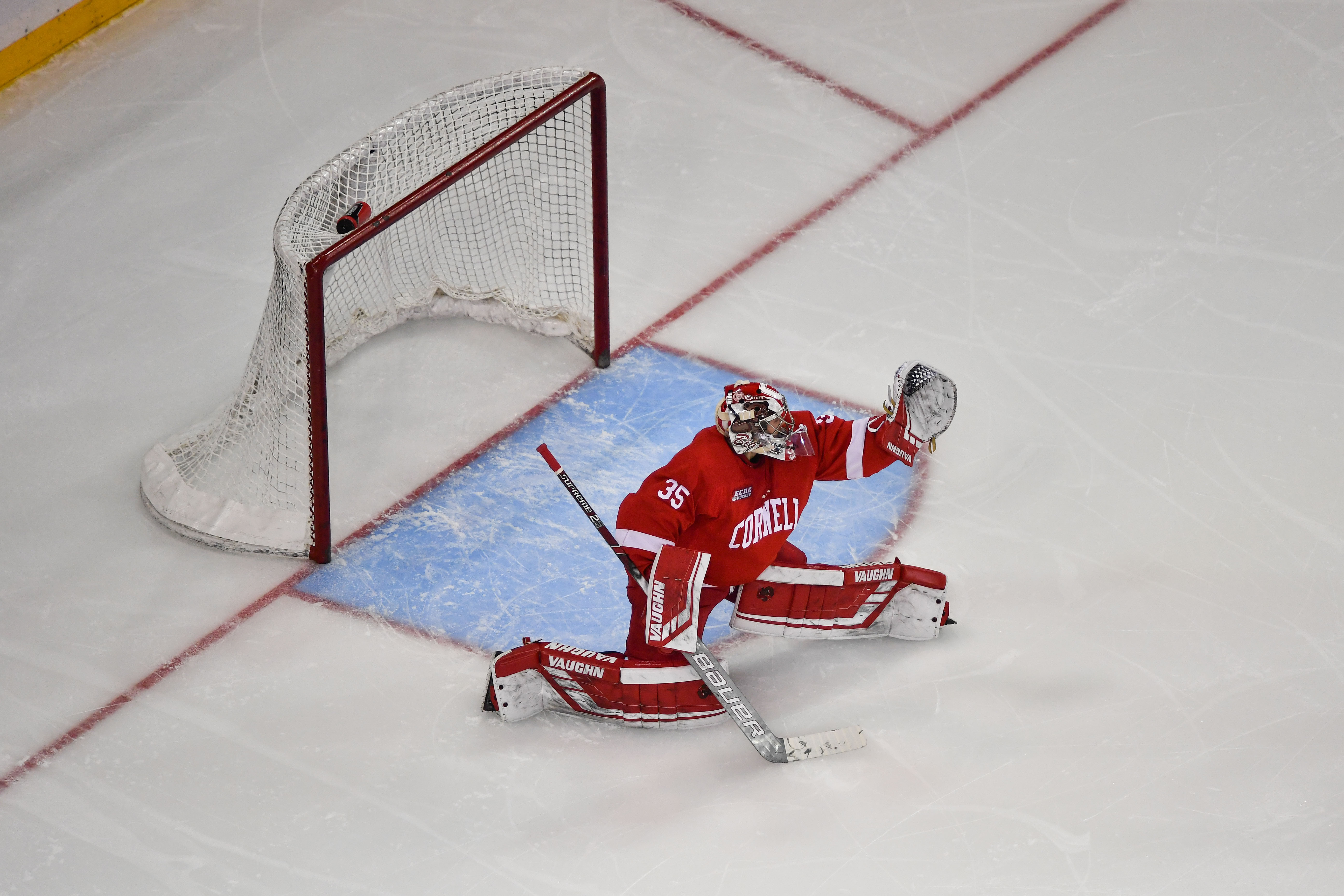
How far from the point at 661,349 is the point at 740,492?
142 centimetres

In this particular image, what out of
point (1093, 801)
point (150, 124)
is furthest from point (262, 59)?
point (1093, 801)

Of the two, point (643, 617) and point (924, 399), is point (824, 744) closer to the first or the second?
point (643, 617)

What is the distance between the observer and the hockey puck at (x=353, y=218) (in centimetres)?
480

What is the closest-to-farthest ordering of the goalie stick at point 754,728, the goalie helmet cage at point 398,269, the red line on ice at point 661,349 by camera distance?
the goalie stick at point 754,728 → the red line on ice at point 661,349 → the goalie helmet cage at point 398,269

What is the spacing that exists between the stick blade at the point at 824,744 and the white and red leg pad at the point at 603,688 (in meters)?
0.20

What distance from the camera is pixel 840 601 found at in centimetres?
448

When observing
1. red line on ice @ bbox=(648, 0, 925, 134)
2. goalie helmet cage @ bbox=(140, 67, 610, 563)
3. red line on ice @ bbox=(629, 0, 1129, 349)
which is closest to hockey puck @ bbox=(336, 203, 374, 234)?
goalie helmet cage @ bbox=(140, 67, 610, 563)

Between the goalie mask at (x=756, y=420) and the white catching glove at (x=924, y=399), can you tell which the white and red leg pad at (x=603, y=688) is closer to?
the goalie mask at (x=756, y=420)

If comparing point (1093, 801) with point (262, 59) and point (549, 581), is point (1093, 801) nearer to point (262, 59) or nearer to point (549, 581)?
point (549, 581)

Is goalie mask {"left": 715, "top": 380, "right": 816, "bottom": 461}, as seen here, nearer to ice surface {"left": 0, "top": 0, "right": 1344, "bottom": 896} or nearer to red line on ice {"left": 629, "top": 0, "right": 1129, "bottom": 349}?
ice surface {"left": 0, "top": 0, "right": 1344, "bottom": 896}

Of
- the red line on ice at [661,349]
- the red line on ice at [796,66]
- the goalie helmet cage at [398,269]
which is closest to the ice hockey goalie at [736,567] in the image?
the red line on ice at [661,349]

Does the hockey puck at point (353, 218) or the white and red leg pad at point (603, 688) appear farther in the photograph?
the hockey puck at point (353, 218)

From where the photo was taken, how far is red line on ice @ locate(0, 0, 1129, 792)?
4.49 meters

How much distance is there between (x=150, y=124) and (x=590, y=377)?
214 centimetres
